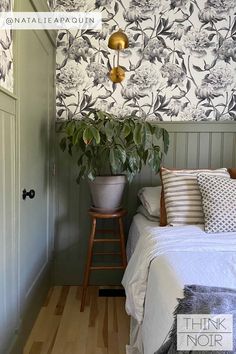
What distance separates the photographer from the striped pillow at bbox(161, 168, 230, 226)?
1.89 m

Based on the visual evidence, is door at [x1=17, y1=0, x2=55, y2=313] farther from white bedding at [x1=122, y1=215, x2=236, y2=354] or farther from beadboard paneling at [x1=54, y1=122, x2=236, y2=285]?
white bedding at [x1=122, y1=215, x2=236, y2=354]

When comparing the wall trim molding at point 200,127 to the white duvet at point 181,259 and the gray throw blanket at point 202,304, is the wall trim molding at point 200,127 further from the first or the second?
the gray throw blanket at point 202,304

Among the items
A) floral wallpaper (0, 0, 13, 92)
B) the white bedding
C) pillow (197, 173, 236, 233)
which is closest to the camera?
the white bedding

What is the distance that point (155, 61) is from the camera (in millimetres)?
2455

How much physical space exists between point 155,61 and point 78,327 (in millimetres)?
2049

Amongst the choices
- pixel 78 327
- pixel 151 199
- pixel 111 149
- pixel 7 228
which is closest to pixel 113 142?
pixel 111 149

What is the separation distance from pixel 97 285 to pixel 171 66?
1.92 metres

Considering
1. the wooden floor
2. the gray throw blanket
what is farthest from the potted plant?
the gray throw blanket

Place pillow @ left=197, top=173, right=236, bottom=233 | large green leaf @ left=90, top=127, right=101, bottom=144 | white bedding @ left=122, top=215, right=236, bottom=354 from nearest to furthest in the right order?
white bedding @ left=122, top=215, right=236, bottom=354
pillow @ left=197, top=173, right=236, bottom=233
large green leaf @ left=90, top=127, right=101, bottom=144

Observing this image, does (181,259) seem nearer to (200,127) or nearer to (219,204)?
(219,204)

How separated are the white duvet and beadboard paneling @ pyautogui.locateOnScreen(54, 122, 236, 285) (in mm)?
793

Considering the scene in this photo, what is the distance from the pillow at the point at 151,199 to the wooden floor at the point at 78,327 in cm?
75

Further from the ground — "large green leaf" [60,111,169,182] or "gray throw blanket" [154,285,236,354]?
"large green leaf" [60,111,169,182]

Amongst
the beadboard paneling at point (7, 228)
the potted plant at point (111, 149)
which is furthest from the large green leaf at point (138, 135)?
the beadboard paneling at point (7, 228)
